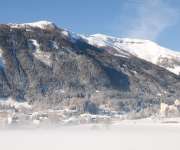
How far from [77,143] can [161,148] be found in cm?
997

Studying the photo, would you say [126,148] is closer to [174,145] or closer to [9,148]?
[174,145]

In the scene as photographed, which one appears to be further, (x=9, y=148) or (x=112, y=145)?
(x=112, y=145)

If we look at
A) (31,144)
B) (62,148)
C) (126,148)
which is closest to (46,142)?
(31,144)

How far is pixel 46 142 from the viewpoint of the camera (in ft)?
193

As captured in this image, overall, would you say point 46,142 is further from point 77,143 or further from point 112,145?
point 112,145

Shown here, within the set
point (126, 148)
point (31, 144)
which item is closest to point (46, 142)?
point (31, 144)

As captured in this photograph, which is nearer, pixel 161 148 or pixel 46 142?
pixel 161 148

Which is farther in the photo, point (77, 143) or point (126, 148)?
point (77, 143)

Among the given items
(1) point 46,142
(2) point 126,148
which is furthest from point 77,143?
(2) point 126,148

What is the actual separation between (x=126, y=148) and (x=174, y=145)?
5131 millimetres

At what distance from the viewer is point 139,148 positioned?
51344 mm

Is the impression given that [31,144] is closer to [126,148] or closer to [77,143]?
[77,143]

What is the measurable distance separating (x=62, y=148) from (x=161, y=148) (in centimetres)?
920

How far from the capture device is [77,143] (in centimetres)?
5772
